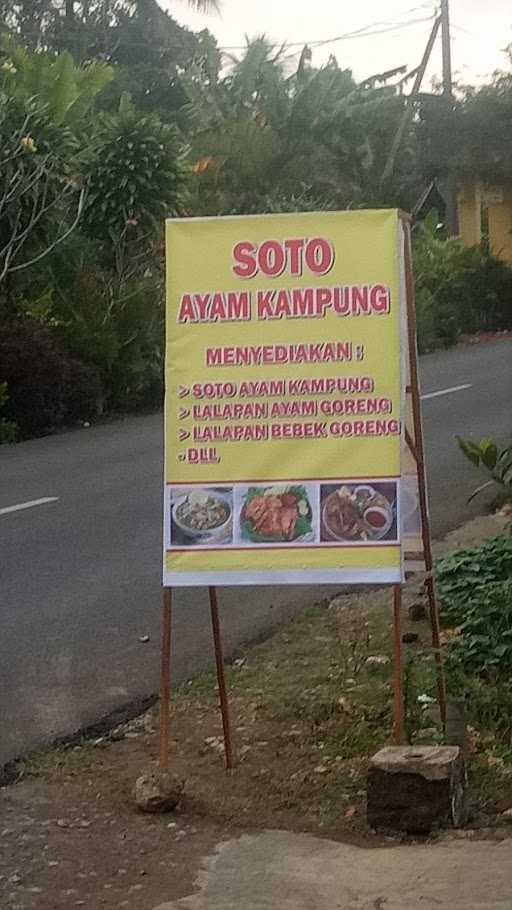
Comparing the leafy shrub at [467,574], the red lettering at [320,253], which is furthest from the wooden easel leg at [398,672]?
the leafy shrub at [467,574]

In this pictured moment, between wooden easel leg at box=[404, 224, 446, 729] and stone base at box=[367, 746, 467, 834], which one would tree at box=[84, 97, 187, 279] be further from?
stone base at box=[367, 746, 467, 834]

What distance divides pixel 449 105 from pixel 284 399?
27.5 m

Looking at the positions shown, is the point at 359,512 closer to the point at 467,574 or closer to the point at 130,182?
the point at 467,574

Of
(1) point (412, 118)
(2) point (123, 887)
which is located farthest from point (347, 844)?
(1) point (412, 118)

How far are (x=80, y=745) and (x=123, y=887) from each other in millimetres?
1656

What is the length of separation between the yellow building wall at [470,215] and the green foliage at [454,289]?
320cm

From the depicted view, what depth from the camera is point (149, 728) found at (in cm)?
654

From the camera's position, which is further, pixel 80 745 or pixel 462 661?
pixel 462 661

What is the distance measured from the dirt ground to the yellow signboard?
0.87 meters

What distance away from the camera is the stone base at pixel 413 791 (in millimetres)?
5121

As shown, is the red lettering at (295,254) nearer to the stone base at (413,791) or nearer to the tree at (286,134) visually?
the stone base at (413,791)

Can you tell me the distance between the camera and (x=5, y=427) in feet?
56.1

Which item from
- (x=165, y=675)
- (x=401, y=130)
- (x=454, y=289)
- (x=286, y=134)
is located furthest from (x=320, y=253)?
(x=401, y=130)

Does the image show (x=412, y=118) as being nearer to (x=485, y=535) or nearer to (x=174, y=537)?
(x=485, y=535)
